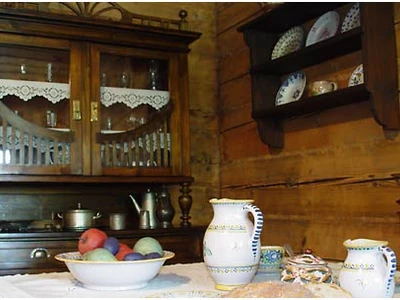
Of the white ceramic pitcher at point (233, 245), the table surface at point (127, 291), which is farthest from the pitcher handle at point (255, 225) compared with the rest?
the table surface at point (127, 291)

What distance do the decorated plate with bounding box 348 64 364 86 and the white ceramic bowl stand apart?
1097mm

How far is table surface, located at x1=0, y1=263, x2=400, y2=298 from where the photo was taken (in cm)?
118

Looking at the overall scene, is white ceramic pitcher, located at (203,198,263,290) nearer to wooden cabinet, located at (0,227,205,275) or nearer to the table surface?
the table surface

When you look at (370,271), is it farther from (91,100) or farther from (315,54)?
(91,100)

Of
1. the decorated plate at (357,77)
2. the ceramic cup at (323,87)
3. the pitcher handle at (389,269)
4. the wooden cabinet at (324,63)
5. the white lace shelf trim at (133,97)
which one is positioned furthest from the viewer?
the white lace shelf trim at (133,97)

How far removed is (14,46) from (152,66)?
65 centimetres

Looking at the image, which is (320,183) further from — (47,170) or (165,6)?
(165,6)

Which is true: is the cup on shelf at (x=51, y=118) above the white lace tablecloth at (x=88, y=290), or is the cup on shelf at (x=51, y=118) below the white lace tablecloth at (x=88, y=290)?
above

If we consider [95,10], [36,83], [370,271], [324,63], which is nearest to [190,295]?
[370,271]

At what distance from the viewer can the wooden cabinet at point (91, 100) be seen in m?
2.43

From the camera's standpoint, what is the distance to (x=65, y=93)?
251 cm

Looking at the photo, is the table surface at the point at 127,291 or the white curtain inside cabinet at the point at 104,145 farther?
the white curtain inside cabinet at the point at 104,145

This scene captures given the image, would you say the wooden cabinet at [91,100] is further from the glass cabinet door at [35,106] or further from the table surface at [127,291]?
the table surface at [127,291]

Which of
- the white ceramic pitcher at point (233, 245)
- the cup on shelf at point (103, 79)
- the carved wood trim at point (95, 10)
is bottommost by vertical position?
the white ceramic pitcher at point (233, 245)
